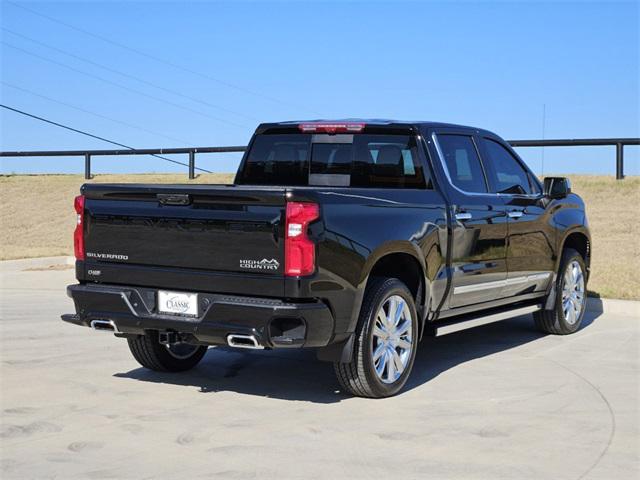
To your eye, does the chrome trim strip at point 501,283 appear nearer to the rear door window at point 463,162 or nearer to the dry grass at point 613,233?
the rear door window at point 463,162

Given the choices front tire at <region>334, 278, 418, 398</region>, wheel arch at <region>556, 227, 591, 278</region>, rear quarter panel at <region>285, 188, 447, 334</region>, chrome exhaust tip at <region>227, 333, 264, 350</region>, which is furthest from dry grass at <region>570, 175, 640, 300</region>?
chrome exhaust tip at <region>227, 333, 264, 350</region>

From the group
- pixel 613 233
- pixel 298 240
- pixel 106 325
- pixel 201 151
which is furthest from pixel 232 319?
pixel 201 151

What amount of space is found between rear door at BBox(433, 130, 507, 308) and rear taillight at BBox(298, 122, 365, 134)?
0.63 m

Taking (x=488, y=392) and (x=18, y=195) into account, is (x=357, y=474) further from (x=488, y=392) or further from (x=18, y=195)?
(x=18, y=195)

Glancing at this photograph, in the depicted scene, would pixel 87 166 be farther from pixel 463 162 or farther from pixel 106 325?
pixel 106 325

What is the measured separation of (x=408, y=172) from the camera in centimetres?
801

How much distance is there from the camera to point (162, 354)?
7863mm

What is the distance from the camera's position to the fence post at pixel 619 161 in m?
20.4

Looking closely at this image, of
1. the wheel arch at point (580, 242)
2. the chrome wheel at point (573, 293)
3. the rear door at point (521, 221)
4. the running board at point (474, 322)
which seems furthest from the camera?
the wheel arch at point (580, 242)

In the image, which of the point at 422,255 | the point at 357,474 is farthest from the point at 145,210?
the point at 357,474

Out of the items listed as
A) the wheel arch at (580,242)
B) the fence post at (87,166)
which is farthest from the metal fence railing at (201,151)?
the wheel arch at (580,242)

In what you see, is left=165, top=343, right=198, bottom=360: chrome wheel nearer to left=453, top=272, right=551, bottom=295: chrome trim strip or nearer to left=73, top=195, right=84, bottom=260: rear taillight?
left=73, top=195, right=84, bottom=260: rear taillight

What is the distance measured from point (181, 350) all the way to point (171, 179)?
792 inches

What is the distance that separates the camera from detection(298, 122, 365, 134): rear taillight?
27.0ft
